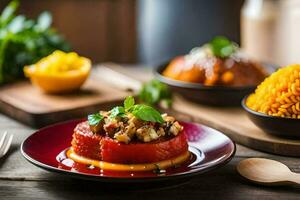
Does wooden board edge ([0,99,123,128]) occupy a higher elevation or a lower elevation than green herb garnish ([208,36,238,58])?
lower

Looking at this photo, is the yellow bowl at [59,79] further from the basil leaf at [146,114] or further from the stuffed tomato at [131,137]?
the basil leaf at [146,114]

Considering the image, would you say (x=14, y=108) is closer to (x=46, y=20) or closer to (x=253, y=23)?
(x=46, y=20)

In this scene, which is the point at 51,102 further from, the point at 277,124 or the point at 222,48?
the point at 277,124

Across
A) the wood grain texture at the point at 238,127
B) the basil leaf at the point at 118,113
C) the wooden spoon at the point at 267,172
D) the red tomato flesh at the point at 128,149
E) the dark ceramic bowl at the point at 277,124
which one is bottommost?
the wood grain texture at the point at 238,127

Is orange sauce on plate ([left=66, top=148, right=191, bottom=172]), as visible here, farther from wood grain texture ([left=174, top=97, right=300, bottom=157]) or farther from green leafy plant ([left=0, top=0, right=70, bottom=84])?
green leafy plant ([left=0, top=0, right=70, bottom=84])

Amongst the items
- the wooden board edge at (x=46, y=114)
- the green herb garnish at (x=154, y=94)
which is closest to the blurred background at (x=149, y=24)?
the green herb garnish at (x=154, y=94)

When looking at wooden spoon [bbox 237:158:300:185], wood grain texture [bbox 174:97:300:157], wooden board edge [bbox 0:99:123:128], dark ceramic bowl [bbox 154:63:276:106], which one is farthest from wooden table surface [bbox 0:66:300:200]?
dark ceramic bowl [bbox 154:63:276:106]

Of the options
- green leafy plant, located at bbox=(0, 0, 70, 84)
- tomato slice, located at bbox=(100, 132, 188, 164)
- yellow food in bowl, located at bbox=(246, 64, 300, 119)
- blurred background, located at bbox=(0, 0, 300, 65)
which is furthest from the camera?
blurred background, located at bbox=(0, 0, 300, 65)

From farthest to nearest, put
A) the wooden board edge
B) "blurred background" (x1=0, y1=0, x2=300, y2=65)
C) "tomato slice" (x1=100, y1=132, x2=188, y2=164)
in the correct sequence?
1. "blurred background" (x1=0, y1=0, x2=300, y2=65)
2. the wooden board edge
3. "tomato slice" (x1=100, y1=132, x2=188, y2=164)
